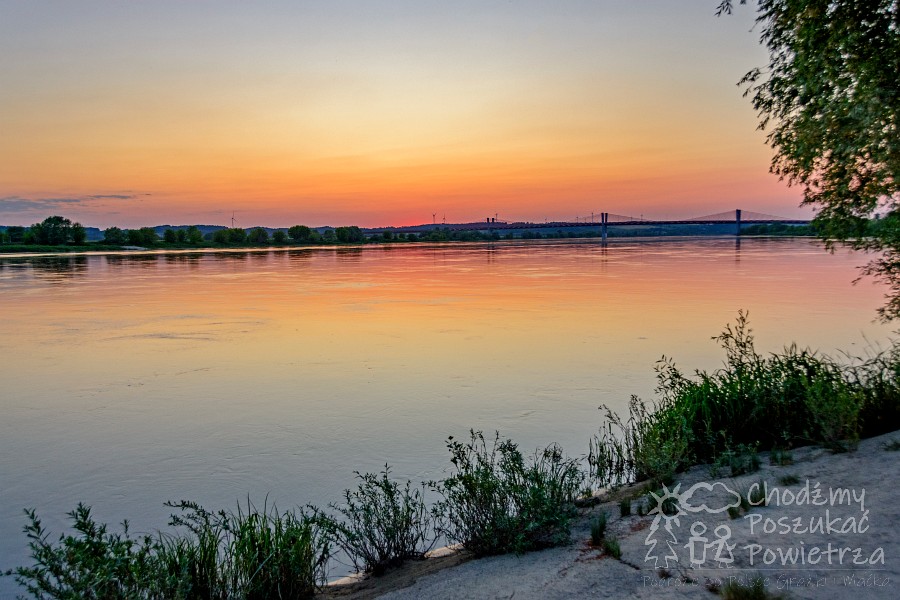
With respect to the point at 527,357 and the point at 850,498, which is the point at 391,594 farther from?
the point at 527,357

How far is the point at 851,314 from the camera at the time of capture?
18.2 metres

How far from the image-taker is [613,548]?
171 inches

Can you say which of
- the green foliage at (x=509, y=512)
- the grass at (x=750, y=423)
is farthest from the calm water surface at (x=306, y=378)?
the green foliage at (x=509, y=512)

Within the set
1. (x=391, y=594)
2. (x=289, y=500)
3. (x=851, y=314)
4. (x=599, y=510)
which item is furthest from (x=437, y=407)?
(x=851, y=314)

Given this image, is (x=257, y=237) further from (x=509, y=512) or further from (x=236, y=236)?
(x=509, y=512)

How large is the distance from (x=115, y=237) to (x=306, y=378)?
363ft

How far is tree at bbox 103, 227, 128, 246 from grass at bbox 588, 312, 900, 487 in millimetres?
115578

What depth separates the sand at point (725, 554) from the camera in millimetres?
3787

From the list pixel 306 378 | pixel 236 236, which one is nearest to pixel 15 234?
pixel 236 236

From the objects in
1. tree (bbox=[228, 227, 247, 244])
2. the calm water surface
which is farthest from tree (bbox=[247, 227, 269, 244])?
the calm water surface

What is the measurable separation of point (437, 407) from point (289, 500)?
11.6 feet

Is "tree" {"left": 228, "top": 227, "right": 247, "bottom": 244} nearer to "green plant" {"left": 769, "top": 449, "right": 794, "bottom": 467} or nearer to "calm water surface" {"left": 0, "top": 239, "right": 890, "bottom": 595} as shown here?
"calm water surface" {"left": 0, "top": 239, "right": 890, "bottom": 595}

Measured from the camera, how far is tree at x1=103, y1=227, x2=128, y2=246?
105144 millimetres

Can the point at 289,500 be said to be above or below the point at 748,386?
below
